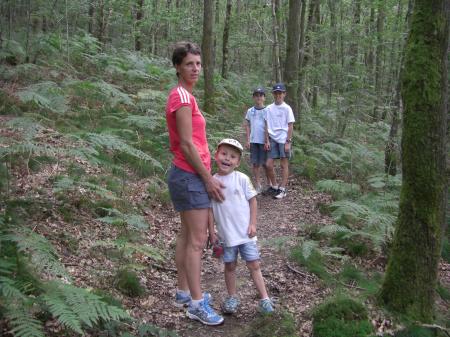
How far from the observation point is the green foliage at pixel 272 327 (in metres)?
4.22

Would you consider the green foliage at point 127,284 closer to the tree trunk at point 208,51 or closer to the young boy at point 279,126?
the young boy at point 279,126

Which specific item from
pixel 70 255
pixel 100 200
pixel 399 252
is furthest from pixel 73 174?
pixel 399 252

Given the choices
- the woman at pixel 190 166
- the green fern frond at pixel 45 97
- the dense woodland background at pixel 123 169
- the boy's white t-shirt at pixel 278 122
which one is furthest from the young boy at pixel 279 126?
the woman at pixel 190 166

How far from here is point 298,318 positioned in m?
4.74

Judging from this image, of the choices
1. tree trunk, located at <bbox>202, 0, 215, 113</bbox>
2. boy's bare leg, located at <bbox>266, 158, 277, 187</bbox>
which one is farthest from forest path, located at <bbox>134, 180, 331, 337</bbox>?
tree trunk, located at <bbox>202, 0, 215, 113</bbox>

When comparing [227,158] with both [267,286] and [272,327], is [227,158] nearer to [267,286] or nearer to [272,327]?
[272,327]

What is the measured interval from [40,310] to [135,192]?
416 cm

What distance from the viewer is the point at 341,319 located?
14.8ft

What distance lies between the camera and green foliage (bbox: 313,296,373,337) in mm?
4371

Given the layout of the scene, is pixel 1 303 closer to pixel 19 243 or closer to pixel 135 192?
pixel 19 243

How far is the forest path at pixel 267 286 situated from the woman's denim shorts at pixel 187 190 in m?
1.20

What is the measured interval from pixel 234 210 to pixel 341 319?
5.07ft

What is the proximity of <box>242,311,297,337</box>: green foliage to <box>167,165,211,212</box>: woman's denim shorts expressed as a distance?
4.19 feet

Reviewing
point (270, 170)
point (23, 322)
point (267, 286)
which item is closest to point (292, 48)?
point (270, 170)
